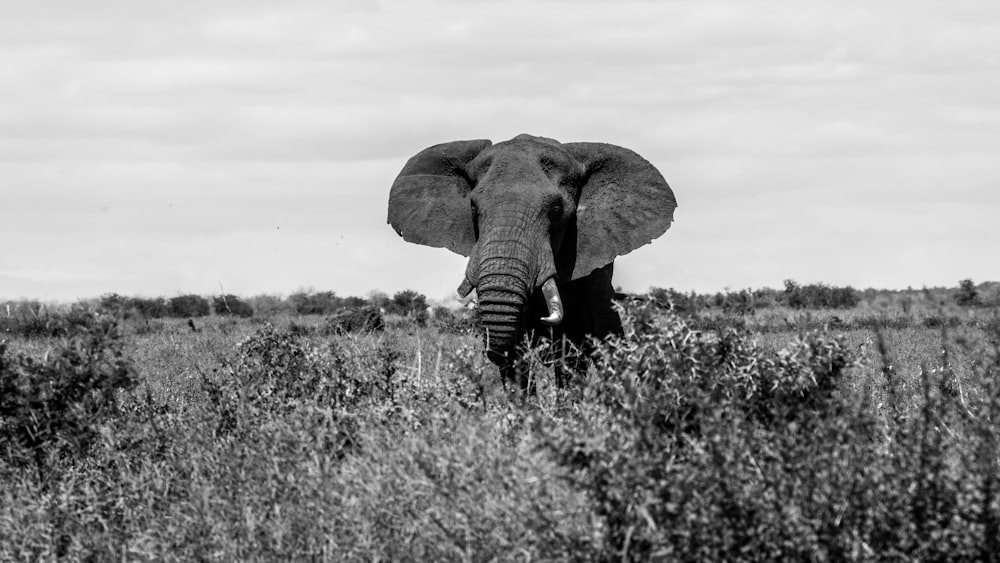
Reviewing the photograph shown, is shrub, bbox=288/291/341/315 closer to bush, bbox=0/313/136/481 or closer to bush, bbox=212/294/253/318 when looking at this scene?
bush, bbox=212/294/253/318

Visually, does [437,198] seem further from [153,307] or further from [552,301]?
[153,307]

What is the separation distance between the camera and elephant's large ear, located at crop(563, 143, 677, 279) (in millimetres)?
12430

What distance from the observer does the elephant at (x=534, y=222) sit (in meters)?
11.2

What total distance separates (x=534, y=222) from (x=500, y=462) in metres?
5.19

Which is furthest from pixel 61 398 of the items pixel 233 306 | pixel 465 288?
pixel 233 306

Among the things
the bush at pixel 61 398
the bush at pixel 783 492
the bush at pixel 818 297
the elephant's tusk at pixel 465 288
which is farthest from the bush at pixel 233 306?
the bush at pixel 783 492

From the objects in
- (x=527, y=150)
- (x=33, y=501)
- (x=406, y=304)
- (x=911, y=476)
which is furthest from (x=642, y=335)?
(x=406, y=304)

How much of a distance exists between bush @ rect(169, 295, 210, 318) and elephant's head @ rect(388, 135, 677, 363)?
27184 millimetres

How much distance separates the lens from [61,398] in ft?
28.1

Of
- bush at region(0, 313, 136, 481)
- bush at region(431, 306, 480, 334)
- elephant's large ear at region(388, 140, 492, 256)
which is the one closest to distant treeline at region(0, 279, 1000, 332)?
Result: bush at region(431, 306, 480, 334)

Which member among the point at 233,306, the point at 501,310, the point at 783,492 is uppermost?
the point at 233,306

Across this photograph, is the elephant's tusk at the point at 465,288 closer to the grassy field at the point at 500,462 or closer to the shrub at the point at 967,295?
the grassy field at the point at 500,462

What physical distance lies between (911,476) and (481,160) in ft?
22.3

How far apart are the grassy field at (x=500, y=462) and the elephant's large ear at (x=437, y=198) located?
3.22m
